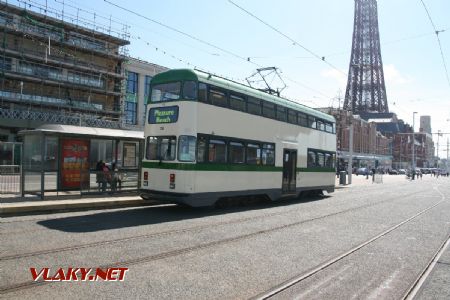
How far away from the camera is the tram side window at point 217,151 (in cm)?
1321

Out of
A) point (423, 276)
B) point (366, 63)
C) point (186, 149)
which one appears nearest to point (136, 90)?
point (186, 149)

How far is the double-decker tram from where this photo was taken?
A: 495 inches

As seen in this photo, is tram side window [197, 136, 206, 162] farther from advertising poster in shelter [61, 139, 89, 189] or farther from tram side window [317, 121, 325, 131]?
tram side window [317, 121, 325, 131]

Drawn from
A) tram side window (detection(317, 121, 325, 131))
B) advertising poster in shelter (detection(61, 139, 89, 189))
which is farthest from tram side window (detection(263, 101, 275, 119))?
advertising poster in shelter (detection(61, 139, 89, 189))

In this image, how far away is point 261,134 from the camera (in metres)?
15.6

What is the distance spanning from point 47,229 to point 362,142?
96.5m

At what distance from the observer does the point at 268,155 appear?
16.1 meters

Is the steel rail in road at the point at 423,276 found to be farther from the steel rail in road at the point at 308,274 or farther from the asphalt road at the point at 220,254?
the steel rail in road at the point at 308,274

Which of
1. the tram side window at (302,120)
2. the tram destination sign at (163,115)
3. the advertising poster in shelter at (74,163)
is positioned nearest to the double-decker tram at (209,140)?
the tram destination sign at (163,115)

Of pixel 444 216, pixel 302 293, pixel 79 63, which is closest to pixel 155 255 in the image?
pixel 302 293

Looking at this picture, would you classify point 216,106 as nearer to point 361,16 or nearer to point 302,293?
point 302,293

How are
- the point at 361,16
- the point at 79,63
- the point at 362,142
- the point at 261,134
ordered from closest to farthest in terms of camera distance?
1. the point at 261,134
2. the point at 79,63
3. the point at 362,142
4. the point at 361,16

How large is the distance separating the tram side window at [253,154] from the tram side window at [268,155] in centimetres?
32

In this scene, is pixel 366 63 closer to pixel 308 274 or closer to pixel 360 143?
pixel 360 143
